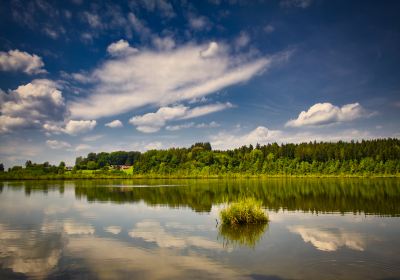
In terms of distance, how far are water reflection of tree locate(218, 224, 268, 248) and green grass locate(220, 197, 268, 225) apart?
1.46ft

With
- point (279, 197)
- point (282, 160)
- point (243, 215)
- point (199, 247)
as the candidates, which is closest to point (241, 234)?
point (243, 215)

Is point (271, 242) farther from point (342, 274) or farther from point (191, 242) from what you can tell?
point (342, 274)

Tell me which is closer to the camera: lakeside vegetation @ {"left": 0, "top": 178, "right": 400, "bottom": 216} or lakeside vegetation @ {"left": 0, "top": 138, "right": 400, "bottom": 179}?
lakeside vegetation @ {"left": 0, "top": 178, "right": 400, "bottom": 216}

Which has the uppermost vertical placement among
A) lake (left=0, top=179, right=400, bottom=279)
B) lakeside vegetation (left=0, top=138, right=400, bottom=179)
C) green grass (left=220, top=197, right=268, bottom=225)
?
lakeside vegetation (left=0, top=138, right=400, bottom=179)

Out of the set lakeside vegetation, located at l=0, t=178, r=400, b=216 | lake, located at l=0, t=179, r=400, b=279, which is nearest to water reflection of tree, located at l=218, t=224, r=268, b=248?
lake, located at l=0, t=179, r=400, b=279

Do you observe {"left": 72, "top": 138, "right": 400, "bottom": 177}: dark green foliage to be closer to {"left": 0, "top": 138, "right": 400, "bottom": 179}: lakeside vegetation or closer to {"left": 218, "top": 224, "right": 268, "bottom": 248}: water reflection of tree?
{"left": 0, "top": 138, "right": 400, "bottom": 179}: lakeside vegetation

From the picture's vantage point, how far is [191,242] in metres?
20.0

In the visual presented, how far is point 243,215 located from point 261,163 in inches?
5428

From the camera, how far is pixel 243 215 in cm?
2462

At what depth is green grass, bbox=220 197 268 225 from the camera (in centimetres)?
2447

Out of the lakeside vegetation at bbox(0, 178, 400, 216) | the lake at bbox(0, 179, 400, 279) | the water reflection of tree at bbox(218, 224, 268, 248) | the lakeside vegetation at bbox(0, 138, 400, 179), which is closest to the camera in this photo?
the lake at bbox(0, 179, 400, 279)

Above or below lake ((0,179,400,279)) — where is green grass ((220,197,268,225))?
above

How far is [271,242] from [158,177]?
5220 inches

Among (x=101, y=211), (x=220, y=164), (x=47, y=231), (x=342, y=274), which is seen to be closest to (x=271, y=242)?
(x=342, y=274)
